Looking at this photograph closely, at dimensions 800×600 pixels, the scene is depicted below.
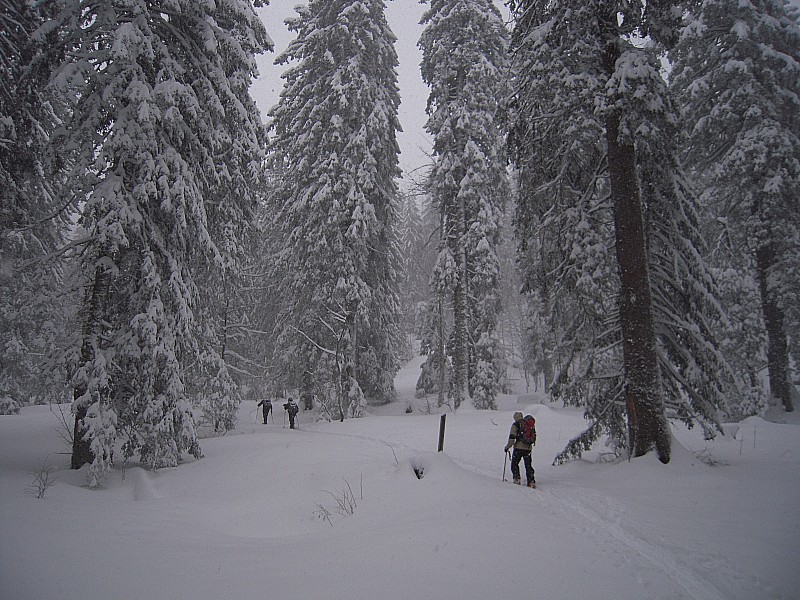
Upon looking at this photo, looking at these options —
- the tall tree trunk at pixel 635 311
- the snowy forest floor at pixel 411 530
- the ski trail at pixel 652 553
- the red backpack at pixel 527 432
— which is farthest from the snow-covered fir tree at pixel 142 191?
the tall tree trunk at pixel 635 311

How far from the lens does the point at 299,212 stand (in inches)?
774

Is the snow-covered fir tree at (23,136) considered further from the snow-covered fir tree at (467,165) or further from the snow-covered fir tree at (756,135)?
the snow-covered fir tree at (756,135)

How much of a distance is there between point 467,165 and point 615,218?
43.0ft

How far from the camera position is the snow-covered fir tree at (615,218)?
7586 mm

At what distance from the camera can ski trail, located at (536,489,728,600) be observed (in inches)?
152

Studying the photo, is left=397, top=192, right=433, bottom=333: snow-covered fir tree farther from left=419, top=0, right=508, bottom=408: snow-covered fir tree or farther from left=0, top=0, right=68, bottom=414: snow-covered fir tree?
left=0, top=0, right=68, bottom=414: snow-covered fir tree

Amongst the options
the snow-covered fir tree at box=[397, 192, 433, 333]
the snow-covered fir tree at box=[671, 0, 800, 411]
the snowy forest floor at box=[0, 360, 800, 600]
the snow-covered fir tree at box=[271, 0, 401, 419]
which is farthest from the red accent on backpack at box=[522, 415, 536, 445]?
the snow-covered fir tree at box=[397, 192, 433, 333]

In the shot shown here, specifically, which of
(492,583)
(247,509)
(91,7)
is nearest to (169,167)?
(91,7)

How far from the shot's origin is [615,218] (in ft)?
26.7

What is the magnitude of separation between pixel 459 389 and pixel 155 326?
14.0 m

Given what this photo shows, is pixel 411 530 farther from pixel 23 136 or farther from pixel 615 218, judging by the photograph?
pixel 23 136

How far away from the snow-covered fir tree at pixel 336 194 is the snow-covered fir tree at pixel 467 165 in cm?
250

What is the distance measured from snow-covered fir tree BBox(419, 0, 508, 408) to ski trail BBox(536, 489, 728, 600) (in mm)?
13484

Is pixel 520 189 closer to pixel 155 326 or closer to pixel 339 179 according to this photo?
pixel 155 326
